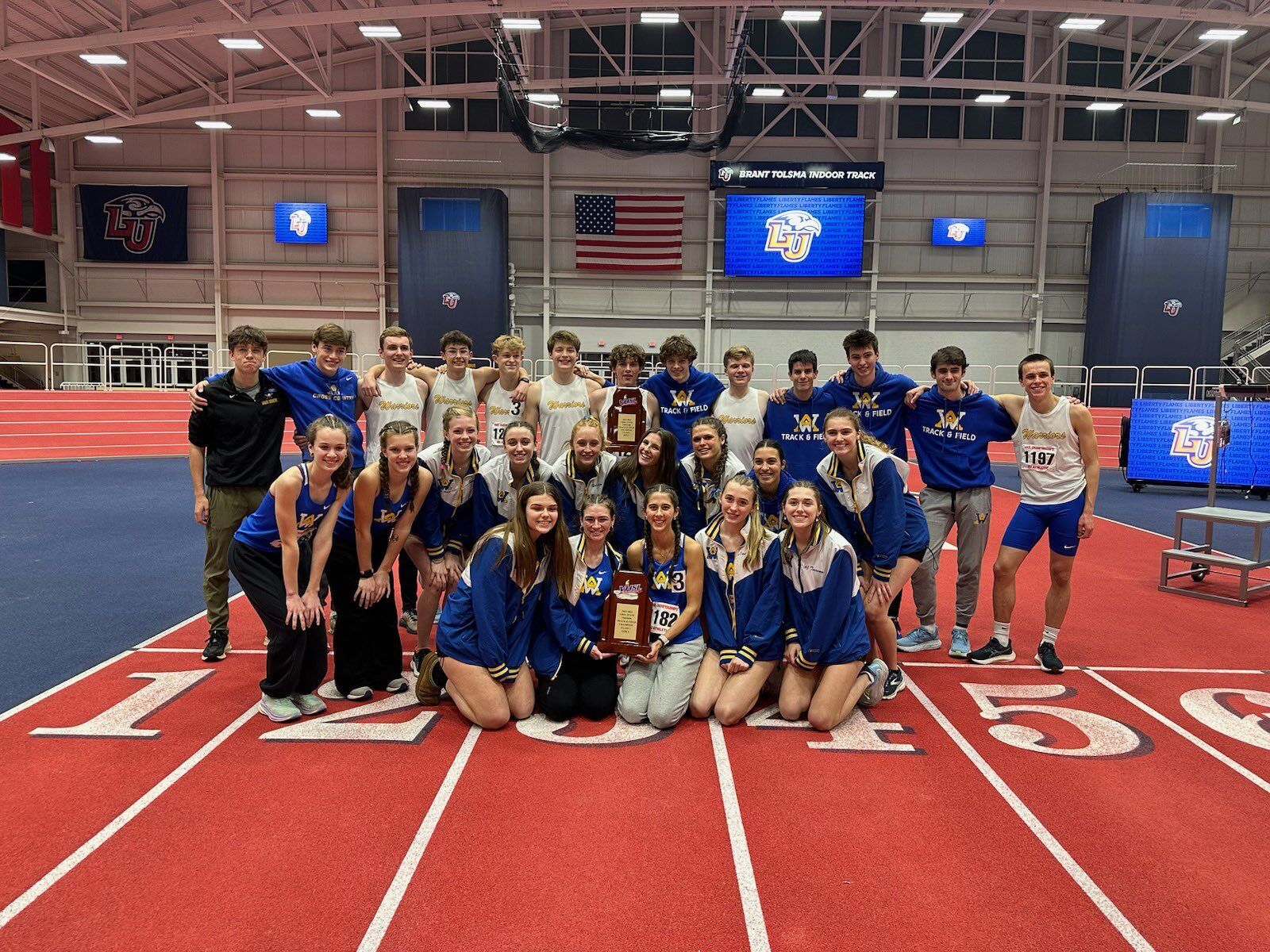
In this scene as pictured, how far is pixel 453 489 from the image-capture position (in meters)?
4.81

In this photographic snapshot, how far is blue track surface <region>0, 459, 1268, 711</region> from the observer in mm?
5211

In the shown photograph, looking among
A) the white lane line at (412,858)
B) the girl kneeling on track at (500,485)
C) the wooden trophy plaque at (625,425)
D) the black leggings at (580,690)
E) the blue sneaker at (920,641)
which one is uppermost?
the wooden trophy plaque at (625,425)

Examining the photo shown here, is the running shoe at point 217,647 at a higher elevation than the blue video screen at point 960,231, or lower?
lower

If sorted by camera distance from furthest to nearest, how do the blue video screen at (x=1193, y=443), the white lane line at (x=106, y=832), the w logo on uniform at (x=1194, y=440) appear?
the w logo on uniform at (x=1194, y=440), the blue video screen at (x=1193, y=443), the white lane line at (x=106, y=832)

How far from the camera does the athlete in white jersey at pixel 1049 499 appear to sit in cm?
519

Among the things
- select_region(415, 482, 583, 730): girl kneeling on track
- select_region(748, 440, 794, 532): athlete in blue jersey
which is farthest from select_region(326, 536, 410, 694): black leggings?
select_region(748, 440, 794, 532): athlete in blue jersey

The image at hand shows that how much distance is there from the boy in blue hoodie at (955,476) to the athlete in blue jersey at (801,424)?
67cm

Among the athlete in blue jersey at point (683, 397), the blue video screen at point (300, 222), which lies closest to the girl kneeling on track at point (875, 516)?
the athlete in blue jersey at point (683, 397)

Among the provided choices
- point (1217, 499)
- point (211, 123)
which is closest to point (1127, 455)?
point (1217, 499)

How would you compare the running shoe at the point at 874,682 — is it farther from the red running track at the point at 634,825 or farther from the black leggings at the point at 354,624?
the black leggings at the point at 354,624

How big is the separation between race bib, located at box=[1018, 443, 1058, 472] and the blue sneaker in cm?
138

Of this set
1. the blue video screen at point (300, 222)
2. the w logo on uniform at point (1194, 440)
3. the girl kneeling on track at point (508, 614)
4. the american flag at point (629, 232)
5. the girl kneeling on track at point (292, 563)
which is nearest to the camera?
the girl kneeling on track at point (292, 563)

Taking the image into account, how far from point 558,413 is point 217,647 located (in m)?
2.82

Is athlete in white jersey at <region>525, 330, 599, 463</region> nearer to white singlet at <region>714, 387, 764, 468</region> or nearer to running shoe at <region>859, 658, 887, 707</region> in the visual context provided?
white singlet at <region>714, 387, 764, 468</region>
